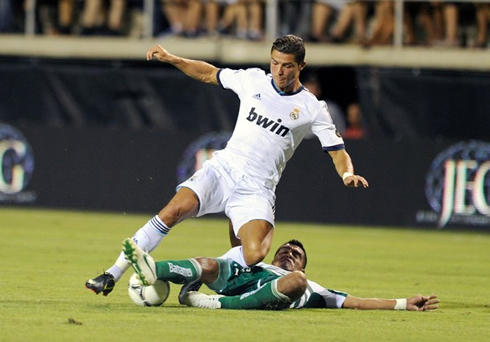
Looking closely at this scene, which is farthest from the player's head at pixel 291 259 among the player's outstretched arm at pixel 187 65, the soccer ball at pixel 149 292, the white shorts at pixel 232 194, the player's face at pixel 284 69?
the player's outstretched arm at pixel 187 65

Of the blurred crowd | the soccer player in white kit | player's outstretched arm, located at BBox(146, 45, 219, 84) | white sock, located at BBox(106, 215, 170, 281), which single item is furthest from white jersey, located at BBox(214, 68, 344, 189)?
the blurred crowd

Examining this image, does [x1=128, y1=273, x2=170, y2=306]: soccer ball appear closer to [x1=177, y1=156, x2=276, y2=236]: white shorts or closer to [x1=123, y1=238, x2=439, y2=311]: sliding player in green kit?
[x1=123, y1=238, x2=439, y2=311]: sliding player in green kit

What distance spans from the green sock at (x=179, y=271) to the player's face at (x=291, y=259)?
93 cm

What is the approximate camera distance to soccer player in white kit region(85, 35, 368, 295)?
949 centimetres

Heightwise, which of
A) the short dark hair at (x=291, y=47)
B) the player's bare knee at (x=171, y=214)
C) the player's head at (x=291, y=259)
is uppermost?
the short dark hair at (x=291, y=47)

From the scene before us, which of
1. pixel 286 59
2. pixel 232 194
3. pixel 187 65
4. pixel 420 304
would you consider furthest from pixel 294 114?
pixel 420 304

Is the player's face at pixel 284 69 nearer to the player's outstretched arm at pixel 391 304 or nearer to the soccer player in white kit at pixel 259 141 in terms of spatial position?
the soccer player in white kit at pixel 259 141

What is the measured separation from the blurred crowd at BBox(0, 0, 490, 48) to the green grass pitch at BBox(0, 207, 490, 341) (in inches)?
167

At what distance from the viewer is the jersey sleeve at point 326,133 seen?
9.70 m

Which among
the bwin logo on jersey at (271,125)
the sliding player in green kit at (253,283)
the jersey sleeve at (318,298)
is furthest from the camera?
the bwin logo on jersey at (271,125)

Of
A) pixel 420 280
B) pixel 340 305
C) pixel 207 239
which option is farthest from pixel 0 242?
pixel 340 305

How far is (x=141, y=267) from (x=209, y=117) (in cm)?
1345

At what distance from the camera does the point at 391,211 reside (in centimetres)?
1977

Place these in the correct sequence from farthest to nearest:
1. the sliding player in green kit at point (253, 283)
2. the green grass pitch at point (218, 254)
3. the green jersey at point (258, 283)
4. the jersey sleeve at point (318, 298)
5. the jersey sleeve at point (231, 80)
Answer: the jersey sleeve at point (231, 80)
the jersey sleeve at point (318, 298)
the green jersey at point (258, 283)
the sliding player in green kit at point (253, 283)
the green grass pitch at point (218, 254)
